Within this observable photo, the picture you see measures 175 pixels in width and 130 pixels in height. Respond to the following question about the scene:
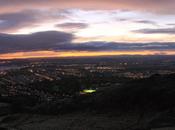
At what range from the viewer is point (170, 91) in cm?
3606

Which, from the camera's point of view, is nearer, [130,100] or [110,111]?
[110,111]

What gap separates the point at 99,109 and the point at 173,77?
26.8 ft

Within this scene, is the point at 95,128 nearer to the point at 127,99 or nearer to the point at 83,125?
the point at 83,125

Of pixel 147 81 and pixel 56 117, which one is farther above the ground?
pixel 147 81

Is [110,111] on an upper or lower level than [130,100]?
lower

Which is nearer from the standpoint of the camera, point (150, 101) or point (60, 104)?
point (150, 101)

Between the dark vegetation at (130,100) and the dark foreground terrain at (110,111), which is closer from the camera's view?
the dark foreground terrain at (110,111)

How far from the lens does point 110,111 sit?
118ft

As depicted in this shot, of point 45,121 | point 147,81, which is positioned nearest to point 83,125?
point 45,121

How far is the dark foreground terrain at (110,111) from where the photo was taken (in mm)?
31281

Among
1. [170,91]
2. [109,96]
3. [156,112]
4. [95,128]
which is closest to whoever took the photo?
[95,128]

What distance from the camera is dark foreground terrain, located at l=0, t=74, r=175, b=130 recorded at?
3128cm

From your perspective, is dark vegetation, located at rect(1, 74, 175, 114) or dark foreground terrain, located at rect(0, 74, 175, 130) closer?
dark foreground terrain, located at rect(0, 74, 175, 130)

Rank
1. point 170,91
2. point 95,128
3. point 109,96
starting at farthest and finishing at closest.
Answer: point 109,96, point 170,91, point 95,128
